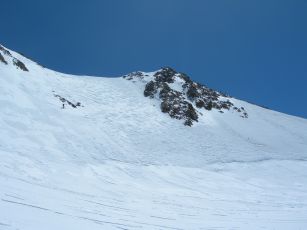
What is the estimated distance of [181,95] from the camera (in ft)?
126

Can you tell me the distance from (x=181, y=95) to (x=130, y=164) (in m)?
21.2

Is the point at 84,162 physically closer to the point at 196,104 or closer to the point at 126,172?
the point at 126,172

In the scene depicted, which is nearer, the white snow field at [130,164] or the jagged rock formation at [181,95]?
the white snow field at [130,164]

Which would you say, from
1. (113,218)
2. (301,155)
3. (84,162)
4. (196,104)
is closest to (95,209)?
(113,218)

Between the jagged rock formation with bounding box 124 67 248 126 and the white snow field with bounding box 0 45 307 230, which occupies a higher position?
the jagged rock formation with bounding box 124 67 248 126

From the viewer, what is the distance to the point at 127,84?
134ft

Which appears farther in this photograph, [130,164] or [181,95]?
[181,95]

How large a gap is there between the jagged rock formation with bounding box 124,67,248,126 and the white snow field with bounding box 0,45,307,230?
4.67ft

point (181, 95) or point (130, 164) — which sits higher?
point (181, 95)

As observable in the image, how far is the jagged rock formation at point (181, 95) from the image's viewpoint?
33.1m

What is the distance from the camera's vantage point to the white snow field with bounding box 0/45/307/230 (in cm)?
963

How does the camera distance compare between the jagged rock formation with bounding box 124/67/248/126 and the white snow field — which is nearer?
the white snow field

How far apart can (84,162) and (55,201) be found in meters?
6.90

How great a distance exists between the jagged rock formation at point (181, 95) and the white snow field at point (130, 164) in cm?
142
